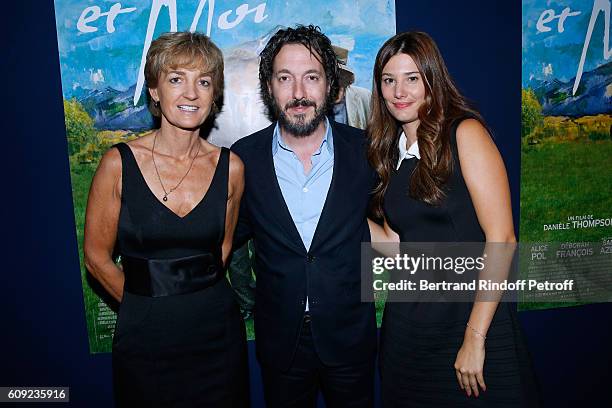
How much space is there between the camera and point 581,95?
2967 mm

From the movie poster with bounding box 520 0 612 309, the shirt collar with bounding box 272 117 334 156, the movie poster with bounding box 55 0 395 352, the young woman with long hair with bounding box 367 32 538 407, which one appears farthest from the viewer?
the movie poster with bounding box 520 0 612 309

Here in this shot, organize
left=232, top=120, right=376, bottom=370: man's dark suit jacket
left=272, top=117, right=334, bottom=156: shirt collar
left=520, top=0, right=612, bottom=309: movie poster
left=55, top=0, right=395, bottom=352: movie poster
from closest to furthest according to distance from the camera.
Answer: left=232, top=120, right=376, bottom=370: man's dark suit jacket < left=272, top=117, right=334, bottom=156: shirt collar < left=55, top=0, right=395, bottom=352: movie poster < left=520, top=0, right=612, bottom=309: movie poster

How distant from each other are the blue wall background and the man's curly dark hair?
1.96ft

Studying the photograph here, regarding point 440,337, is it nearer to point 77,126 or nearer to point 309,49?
point 309,49

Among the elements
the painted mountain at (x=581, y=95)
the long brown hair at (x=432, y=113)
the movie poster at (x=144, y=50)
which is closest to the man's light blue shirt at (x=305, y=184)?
the long brown hair at (x=432, y=113)

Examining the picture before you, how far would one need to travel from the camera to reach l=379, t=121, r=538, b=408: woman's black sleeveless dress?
193cm

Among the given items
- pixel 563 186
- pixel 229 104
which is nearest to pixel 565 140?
pixel 563 186

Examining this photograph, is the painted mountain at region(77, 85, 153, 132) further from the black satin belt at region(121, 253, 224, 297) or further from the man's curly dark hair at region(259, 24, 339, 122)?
the black satin belt at region(121, 253, 224, 297)

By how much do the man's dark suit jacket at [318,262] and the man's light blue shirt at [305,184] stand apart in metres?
0.06

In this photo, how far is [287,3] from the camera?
257cm

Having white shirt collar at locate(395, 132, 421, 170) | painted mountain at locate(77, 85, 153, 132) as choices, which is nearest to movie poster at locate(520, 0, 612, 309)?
white shirt collar at locate(395, 132, 421, 170)

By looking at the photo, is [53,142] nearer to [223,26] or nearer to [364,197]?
[223,26]

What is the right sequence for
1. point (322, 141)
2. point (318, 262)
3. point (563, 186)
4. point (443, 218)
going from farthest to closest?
point (563, 186) → point (322, 141) → point (318, 262) → point (443, 218)

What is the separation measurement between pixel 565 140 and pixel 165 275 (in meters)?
2.57
